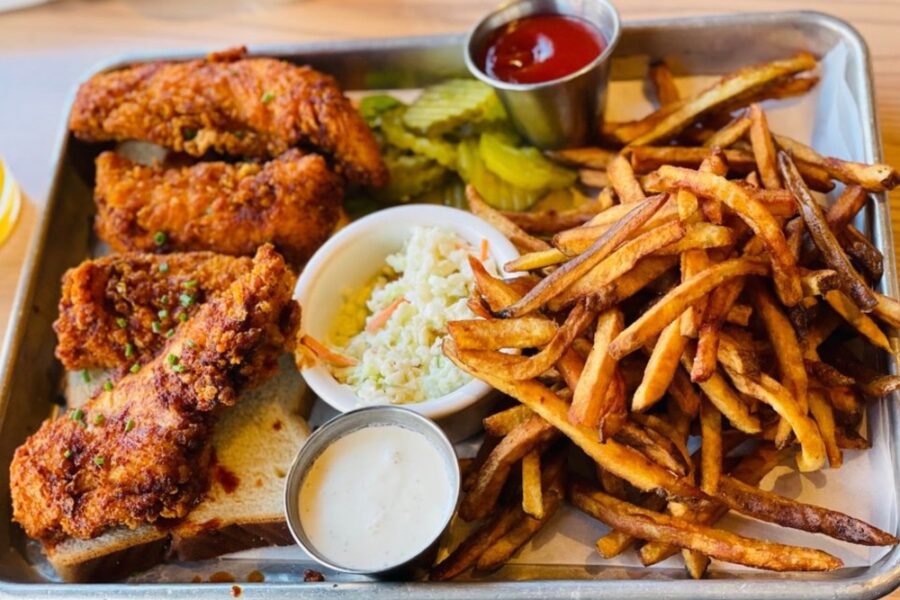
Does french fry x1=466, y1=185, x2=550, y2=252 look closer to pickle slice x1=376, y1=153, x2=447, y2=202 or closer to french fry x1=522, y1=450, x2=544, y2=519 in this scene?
pickle slice x1=376, y1=153, x2=447, y2=202

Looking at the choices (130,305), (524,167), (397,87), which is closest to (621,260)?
(524,167)

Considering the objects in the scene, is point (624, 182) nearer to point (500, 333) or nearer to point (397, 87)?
point (500, 333)

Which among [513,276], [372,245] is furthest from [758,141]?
[372,245]

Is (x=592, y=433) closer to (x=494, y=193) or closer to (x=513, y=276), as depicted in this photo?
(x=513, y=276)

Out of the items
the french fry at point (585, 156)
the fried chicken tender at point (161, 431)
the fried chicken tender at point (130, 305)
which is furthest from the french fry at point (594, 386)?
the fried chicken tender at point (130, 305)

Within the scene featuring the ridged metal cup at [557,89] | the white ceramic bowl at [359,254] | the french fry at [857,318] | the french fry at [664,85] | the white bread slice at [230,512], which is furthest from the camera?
the french fry at [664,85]

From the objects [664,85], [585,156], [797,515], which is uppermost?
[664,85]

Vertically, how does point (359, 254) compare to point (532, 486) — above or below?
above

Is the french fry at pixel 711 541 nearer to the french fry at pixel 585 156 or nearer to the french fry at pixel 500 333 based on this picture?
the french fry at pixel 500 333
